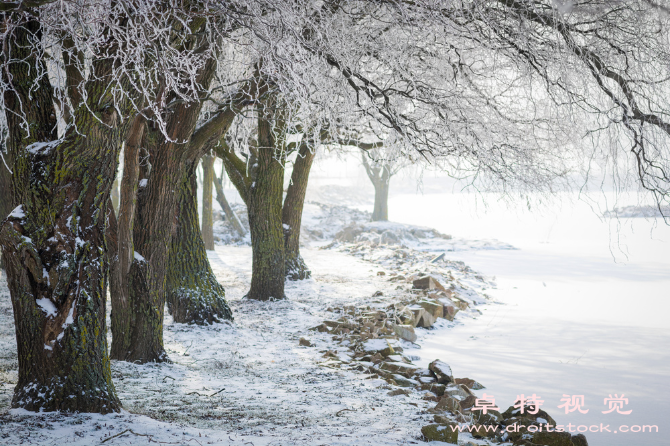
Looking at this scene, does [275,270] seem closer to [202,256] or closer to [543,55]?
[202,256]

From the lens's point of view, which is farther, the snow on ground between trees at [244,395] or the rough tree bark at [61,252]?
the rough tree bark at [61,252]

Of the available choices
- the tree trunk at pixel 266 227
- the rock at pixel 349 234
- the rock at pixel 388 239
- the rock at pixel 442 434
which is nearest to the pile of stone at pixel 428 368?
the rock at pixel 442 434

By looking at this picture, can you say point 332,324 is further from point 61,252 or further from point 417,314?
point 61,252

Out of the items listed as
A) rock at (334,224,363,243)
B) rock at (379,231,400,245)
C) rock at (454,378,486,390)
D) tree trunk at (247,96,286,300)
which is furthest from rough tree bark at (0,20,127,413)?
rock at (334,224,363,243)

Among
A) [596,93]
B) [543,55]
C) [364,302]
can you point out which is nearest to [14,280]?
[543,55]

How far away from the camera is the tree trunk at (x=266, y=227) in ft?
30.2

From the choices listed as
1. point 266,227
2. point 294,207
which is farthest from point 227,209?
point 266,227

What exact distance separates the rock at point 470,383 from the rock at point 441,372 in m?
0.13

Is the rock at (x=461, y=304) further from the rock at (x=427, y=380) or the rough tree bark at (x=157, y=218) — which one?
the rough tree bark at (x=157, y=218)

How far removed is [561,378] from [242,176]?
6.33m

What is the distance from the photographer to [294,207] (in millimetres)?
11031

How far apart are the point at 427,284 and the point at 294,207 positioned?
333 centimetres

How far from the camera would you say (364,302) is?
9.44m

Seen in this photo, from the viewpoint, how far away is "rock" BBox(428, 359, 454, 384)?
17.1 feet
